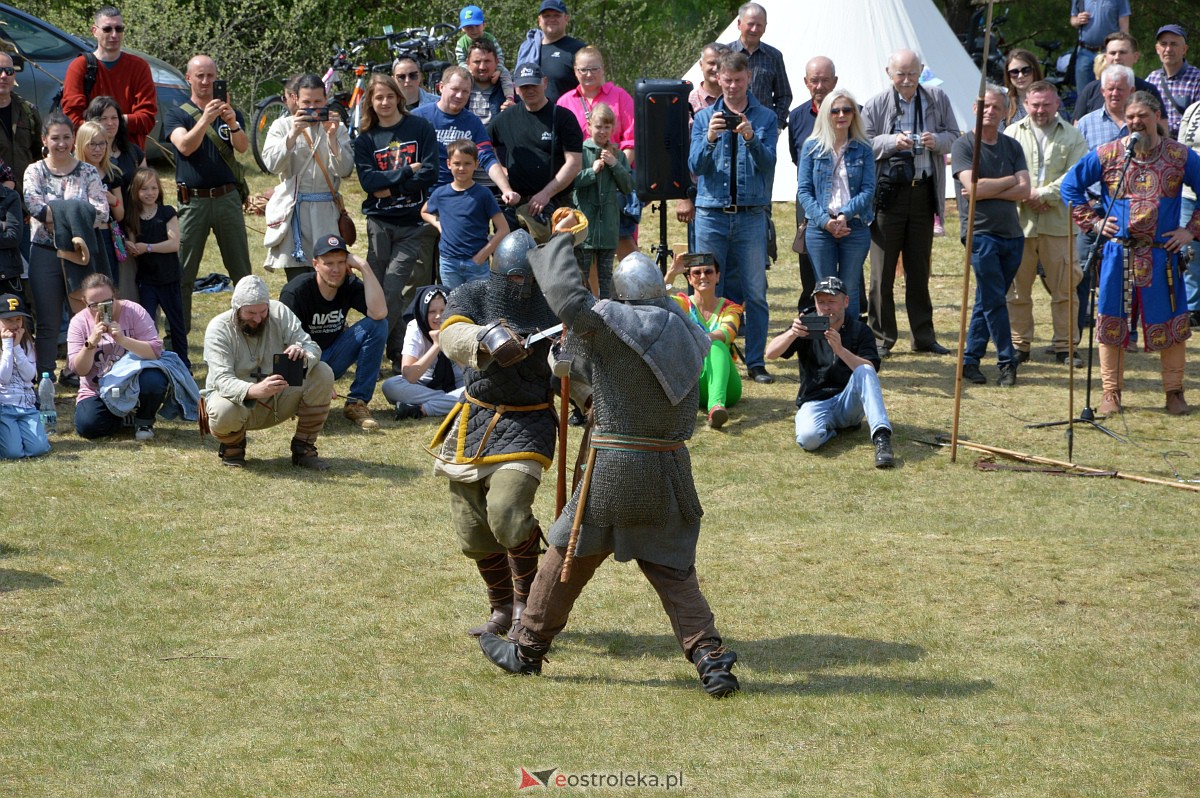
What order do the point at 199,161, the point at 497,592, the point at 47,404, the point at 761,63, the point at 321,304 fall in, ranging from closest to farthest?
1. the point at 497,592
2. the point at 47,404
3. the point at 321,304
4. the point at 199,161
5. the point at 761,63

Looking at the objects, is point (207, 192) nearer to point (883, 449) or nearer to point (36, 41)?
point (36, 41)

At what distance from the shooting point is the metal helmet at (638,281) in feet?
16.9

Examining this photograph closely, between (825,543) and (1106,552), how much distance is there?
1282 millimetres

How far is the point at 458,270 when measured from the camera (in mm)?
9422

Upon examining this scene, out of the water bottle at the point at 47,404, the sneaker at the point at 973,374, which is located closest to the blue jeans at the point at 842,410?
the sneaker at the point at 973,374

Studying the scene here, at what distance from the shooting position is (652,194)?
9.63 meters

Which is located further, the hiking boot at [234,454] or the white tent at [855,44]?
the white tent at [855,44]

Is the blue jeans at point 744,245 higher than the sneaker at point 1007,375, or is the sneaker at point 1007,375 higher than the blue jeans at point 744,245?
the blue jeans at point 744,245

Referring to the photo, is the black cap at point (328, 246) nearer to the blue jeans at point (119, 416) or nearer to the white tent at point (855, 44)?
the blue jeans at point (119, 416)

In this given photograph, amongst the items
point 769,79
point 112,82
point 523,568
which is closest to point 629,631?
point 523,568

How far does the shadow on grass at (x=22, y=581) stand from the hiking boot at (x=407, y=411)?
3130mm

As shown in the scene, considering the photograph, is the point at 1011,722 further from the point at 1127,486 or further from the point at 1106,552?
the point at 1127,486

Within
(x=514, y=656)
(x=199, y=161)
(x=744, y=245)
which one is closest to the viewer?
(x=514, y=656)

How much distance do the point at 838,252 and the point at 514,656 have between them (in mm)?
4813
